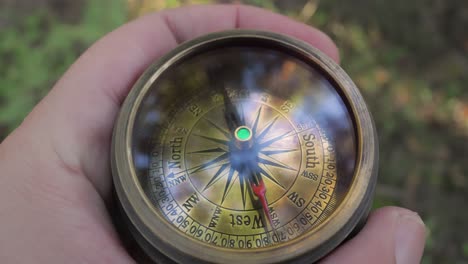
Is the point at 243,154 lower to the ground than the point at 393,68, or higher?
lower

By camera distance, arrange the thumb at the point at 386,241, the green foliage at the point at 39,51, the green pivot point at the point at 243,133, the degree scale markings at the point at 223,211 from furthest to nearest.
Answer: the green foliage at the point at 39,51 < the green pivot point at the point at 243,133 < the degree scale markings at the point at 223,211 < the thumb at the point at 386,241

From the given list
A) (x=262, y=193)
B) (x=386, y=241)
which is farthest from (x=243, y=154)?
(x=386, y=241)

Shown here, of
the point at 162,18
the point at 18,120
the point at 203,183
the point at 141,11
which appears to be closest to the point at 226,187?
the point at 203,183

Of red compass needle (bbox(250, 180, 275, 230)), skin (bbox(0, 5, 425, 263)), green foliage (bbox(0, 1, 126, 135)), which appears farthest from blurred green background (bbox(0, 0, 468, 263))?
red compass needle (bbox(250, 180, 275, 230))

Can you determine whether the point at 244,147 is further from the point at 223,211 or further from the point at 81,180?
the point at 81,180

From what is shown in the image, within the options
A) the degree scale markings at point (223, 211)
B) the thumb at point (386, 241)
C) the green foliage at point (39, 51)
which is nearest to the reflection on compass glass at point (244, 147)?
the degree scale markings at point (223, 211)

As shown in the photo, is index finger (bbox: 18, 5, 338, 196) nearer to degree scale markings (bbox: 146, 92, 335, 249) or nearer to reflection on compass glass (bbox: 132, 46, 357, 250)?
reflection on compass glass (bbox: 132, 46, 357, 250)

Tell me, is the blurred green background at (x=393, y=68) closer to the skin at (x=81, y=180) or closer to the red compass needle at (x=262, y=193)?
the skin at (x=81, y=180)
